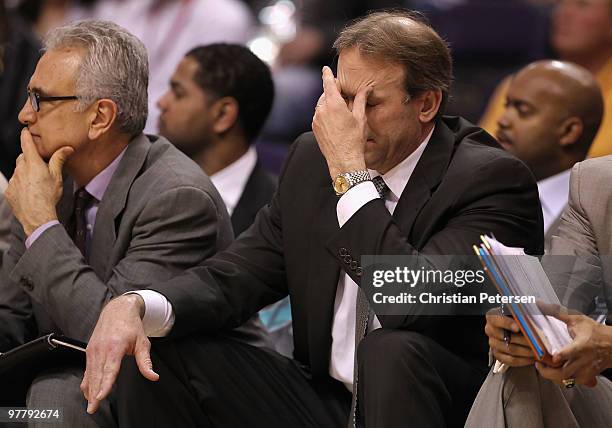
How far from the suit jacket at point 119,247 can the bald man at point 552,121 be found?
4.15ft

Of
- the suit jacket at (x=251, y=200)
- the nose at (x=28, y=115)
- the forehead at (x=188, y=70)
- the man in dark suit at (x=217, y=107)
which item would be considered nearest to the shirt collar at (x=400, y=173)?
the nose at (x=28, y=115)

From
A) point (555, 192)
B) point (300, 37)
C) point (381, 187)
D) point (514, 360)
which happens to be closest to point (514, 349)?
point (514, 360)

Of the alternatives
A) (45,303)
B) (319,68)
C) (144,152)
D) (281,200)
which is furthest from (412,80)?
(319,68)

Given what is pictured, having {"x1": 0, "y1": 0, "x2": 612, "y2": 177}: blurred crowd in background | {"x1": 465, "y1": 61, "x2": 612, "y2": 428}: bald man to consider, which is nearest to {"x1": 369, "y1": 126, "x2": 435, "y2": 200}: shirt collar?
{"x1": 465, "y1": 61, "x2": 612, "y2": 428}: bald man

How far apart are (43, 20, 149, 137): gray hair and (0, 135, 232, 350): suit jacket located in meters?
0.10

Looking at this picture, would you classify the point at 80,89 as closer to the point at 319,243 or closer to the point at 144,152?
the point at 144,152

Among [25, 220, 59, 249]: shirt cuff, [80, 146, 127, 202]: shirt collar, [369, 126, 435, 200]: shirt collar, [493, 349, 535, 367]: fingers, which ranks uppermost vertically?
[369, 126, 435, 200]: shirt collar

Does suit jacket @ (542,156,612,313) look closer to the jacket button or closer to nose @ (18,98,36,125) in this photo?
the jacket button

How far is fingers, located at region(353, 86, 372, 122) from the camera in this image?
2.94 meters

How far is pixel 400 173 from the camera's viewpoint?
10.0 ft

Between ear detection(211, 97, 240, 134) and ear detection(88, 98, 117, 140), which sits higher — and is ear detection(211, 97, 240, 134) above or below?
above

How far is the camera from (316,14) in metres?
6.46

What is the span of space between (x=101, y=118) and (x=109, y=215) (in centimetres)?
28

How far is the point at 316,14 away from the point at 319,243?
3.61m
